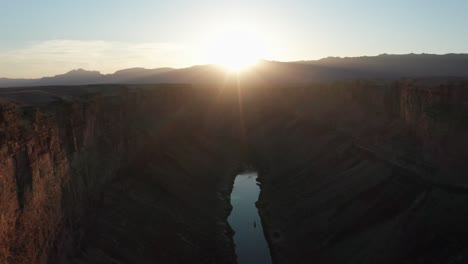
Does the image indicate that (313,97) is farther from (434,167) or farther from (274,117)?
(434,167)

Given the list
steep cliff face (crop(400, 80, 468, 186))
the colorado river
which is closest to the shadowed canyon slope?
steep cliff face (crop(400, 80, 468, 186))

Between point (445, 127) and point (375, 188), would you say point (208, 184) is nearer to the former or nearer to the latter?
point (375, 188)

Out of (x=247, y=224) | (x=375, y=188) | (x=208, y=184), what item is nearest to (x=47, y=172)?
(x=247, y=224)

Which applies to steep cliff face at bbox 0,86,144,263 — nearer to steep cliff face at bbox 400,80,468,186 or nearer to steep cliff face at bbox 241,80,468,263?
steep cliff face at bbox 241,80,468,263

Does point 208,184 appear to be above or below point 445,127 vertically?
below

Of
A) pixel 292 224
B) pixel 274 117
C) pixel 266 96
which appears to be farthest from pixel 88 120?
pixel 266 96
